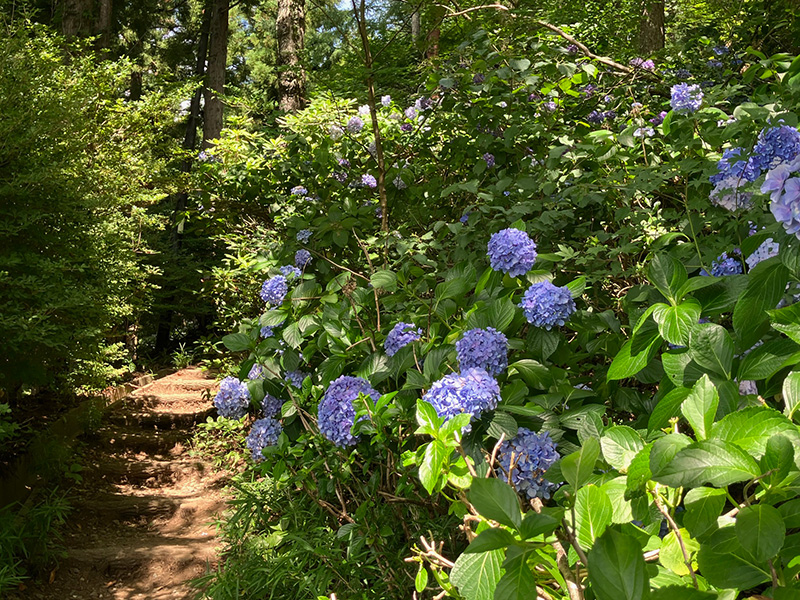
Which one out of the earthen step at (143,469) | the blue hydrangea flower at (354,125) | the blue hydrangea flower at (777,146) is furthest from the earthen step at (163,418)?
the blue hydrangea flower at (777,146)

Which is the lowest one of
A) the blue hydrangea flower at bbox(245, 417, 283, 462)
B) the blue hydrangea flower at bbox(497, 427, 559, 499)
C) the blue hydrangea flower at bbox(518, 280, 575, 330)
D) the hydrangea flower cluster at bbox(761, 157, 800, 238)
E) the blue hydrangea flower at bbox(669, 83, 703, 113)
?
the blue hydrangea flower at bbox(245, 417, 283, 462)

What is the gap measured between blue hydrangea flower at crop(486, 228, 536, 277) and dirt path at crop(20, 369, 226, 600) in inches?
117

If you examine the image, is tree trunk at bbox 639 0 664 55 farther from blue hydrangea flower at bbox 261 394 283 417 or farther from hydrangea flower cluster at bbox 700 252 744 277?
blue hydrangea flower at bbox 261 394 283 417

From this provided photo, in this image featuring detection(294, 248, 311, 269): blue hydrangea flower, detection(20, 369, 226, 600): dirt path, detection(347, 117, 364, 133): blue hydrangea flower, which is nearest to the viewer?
detection(294, 248, 311, 269): blue hydrangea flower

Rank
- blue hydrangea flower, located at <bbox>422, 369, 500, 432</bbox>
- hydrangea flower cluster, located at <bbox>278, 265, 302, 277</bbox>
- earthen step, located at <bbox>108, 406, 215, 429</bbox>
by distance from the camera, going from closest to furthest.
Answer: blue hydrangea flower, located at <bbox>422, 369, 500, 432</bbox> → hydrangea flower cluster, located at <bbox>278, 265, 302, 277</bbox> → earthen step, located at <bbox>108, 406, 215, 429</bbox>

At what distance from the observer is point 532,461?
1268mm

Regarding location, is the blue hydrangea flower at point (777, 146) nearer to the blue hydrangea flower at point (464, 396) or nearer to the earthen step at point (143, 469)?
the blue hydrangea flower at point (464, 396)

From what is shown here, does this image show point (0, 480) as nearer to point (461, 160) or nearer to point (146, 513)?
point (146, 513)

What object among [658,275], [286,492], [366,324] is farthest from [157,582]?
[658,275]

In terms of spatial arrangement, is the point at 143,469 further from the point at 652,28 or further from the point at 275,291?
the point at 652,28

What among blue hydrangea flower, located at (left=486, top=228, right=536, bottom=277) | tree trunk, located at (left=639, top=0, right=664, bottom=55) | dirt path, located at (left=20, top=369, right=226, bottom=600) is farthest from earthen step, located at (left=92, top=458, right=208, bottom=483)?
tree trunk, located at (left=639, top=0, right=664, bottom=55)

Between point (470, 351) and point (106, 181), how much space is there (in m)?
5.83

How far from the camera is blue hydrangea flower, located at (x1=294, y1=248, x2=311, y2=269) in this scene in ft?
9.05

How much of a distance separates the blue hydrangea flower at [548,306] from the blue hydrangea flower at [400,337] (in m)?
0.36
